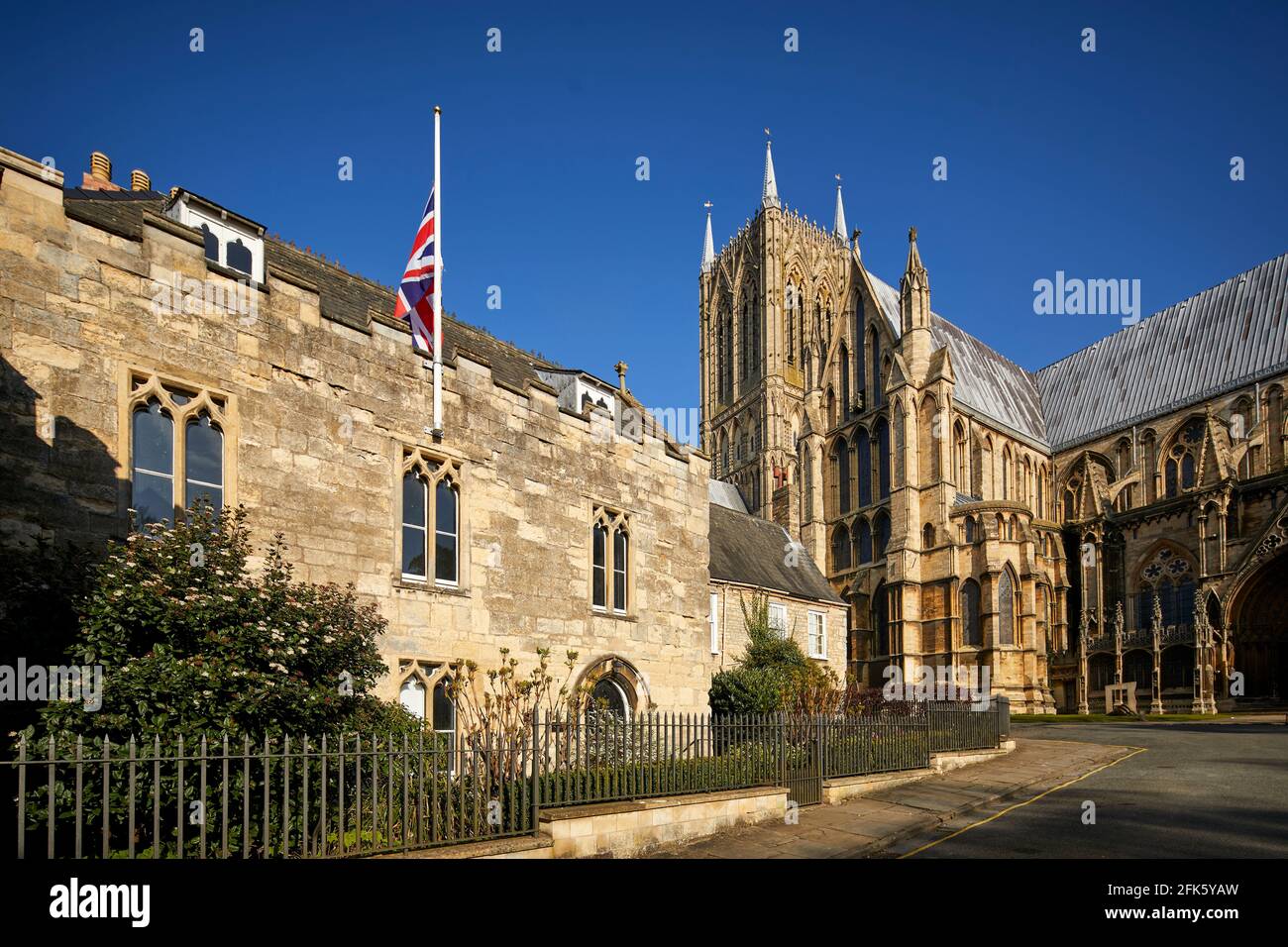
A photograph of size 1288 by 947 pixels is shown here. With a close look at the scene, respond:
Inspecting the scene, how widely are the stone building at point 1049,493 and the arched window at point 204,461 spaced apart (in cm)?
4425

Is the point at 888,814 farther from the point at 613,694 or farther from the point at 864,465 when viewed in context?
the point at 864,465

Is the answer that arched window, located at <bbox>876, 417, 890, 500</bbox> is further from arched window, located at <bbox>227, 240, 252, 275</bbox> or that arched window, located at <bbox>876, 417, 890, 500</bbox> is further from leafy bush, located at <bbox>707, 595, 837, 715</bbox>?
arched window, located at <bbox>227, 240, 252, 275</bbox>

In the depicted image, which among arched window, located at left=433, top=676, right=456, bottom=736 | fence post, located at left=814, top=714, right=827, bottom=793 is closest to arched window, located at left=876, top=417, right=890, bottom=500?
fence post, located at left=814, top=714, right=827, bottom=793

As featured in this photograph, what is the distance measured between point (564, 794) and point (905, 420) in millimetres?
46840

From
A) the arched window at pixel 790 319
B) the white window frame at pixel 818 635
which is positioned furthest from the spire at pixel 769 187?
the white window frame at pixel 818 635

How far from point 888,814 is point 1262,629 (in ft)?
122

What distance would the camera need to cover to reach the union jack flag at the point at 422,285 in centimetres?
1492

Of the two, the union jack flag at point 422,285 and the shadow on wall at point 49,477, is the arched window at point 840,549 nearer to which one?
the union jack flag at point 422,285

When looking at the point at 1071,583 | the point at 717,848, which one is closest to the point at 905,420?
the point at 1071,583

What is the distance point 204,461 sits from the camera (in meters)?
12.5

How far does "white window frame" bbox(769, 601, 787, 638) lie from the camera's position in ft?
108
